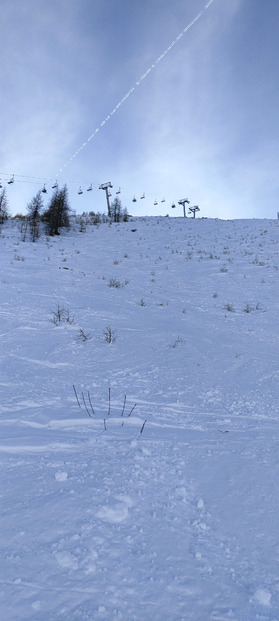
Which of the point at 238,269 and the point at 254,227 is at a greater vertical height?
the point at 254,227

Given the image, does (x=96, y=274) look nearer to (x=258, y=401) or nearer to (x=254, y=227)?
(x=258, y=401)

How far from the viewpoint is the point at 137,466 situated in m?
2.28

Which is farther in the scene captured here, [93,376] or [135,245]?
[135,245]

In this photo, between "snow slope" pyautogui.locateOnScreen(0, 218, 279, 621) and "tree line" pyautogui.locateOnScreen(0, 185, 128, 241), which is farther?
"tree line" pyautogui.locateOnScreen(0, 185, 128, 241)

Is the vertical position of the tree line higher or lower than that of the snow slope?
higher

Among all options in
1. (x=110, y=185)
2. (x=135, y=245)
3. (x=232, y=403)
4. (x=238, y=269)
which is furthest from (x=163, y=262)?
(x=110, y=185)

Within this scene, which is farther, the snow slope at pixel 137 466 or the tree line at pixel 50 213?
the tree line at pixel 50 213

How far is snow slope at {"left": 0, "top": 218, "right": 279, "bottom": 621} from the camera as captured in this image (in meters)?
1.44

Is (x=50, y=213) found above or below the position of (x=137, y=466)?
above

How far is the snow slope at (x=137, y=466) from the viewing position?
1439mm

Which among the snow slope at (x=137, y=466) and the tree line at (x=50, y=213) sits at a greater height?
the tree line at (x=50, y=213)

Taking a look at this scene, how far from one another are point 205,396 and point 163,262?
34.9 ft

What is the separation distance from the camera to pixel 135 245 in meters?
18.2

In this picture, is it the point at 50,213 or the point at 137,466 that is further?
the point at 50,213
